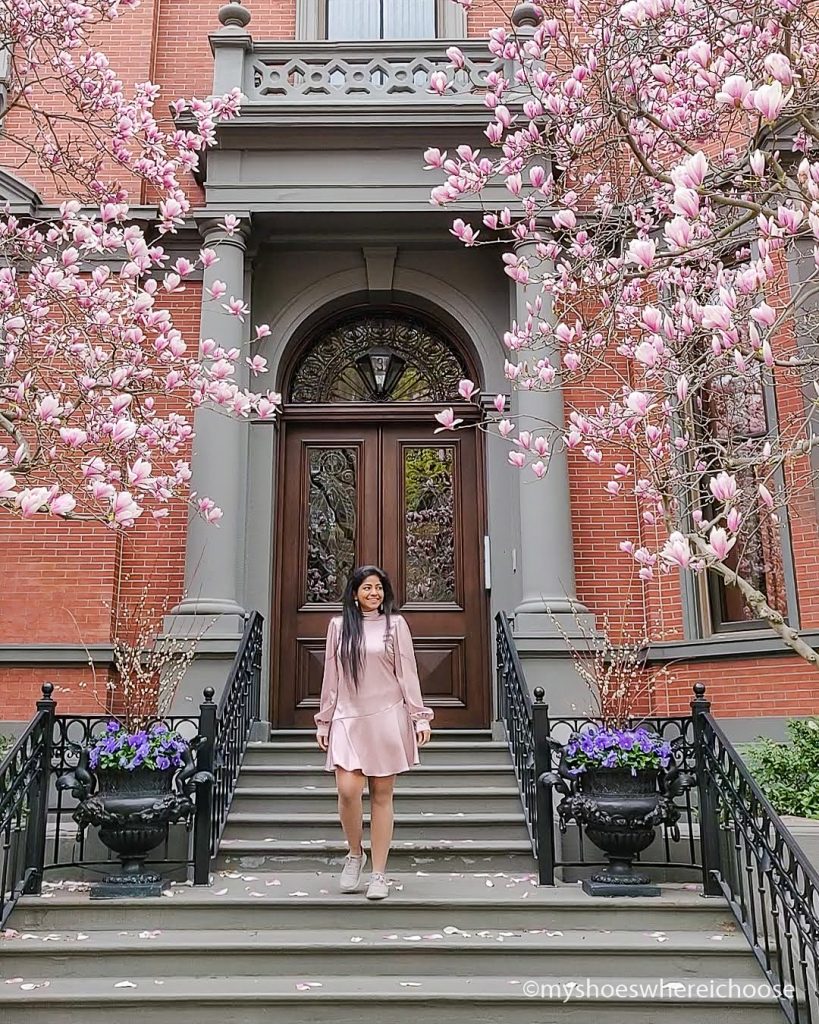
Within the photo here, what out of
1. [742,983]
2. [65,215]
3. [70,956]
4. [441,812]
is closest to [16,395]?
[65,215]

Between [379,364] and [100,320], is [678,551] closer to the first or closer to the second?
[100,320]

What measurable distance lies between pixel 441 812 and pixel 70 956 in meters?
2.83

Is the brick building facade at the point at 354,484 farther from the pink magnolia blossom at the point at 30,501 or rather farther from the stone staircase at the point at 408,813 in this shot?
the pink magnolia blossom at the point at 30,501

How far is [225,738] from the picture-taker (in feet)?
22.7

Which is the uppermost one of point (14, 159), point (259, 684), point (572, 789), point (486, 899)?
point (14, 159)

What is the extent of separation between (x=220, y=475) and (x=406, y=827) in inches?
144

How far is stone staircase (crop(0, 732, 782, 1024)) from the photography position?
15.5ft

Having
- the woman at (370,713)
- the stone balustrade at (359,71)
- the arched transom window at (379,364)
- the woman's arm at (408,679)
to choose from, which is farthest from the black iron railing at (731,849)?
the stone balustrade at (359,71)

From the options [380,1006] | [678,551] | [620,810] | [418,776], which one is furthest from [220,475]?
[678,551]

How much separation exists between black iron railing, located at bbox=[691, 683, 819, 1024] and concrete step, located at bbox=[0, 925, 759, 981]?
9.7 inches

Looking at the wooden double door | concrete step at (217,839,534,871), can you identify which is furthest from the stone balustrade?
concrete step at (217,839,534,871)

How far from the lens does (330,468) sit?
10.0 metres

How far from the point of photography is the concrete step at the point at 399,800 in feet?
23.4

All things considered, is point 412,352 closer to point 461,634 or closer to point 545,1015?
point 461,634
